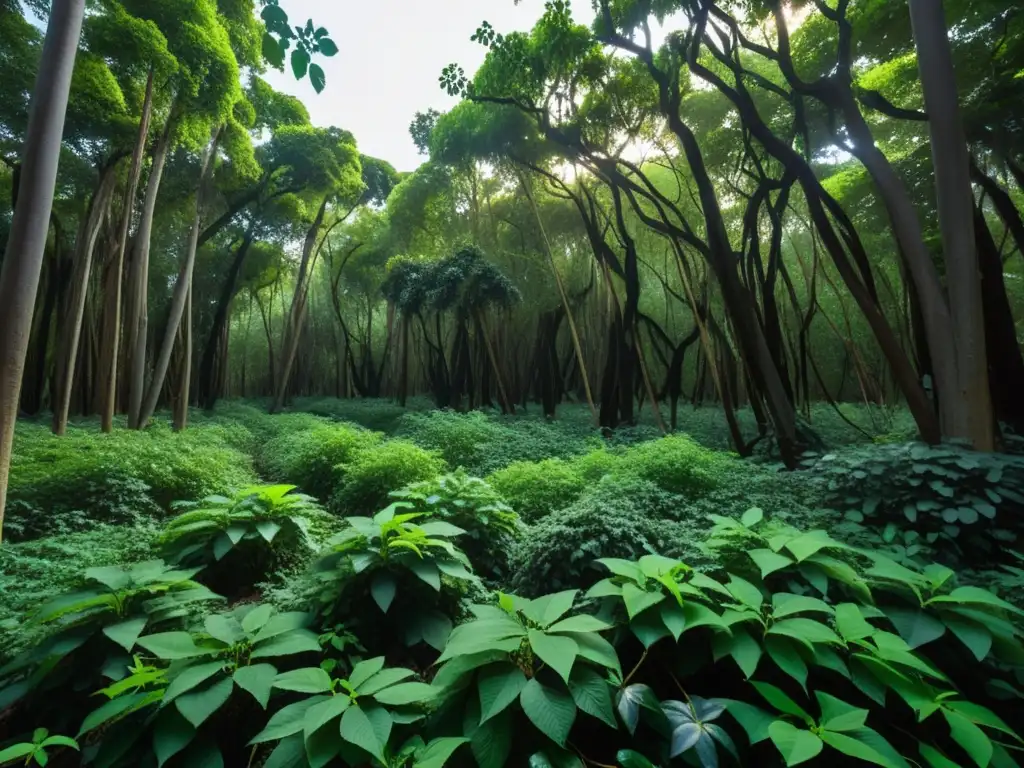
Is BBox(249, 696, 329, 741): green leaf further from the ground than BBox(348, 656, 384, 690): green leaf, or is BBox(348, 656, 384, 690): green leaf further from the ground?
BBox(348, 656, 384, 690): green leaf

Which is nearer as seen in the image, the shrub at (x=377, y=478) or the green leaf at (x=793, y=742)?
the green leaf at (x=793, y=742)

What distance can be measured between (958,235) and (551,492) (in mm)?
3345

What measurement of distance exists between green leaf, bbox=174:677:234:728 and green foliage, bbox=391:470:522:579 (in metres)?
1.32

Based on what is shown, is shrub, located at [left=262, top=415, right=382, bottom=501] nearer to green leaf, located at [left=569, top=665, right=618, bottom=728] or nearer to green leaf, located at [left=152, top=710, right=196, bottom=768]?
green leaf, located at [left=152, top=710, right=196, bottom=768]

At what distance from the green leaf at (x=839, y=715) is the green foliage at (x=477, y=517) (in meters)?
1.65

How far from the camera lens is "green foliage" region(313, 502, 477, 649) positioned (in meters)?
1.71

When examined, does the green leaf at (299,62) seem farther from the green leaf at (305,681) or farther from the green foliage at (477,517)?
the green foliage at (477,517)

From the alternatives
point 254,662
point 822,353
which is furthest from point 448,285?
point 822,353

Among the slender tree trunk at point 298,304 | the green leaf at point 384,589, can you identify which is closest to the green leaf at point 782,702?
the green leaf at point 384,589

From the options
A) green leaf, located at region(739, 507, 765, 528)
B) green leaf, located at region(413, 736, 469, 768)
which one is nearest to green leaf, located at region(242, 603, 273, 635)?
green leaf, located at region(413, 736, 469, 768)

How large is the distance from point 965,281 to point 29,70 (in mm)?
9342

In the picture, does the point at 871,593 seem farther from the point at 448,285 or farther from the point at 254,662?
the point at 448,285

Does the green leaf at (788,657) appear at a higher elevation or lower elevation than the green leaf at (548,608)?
lower

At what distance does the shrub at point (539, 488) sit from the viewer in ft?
10.6
